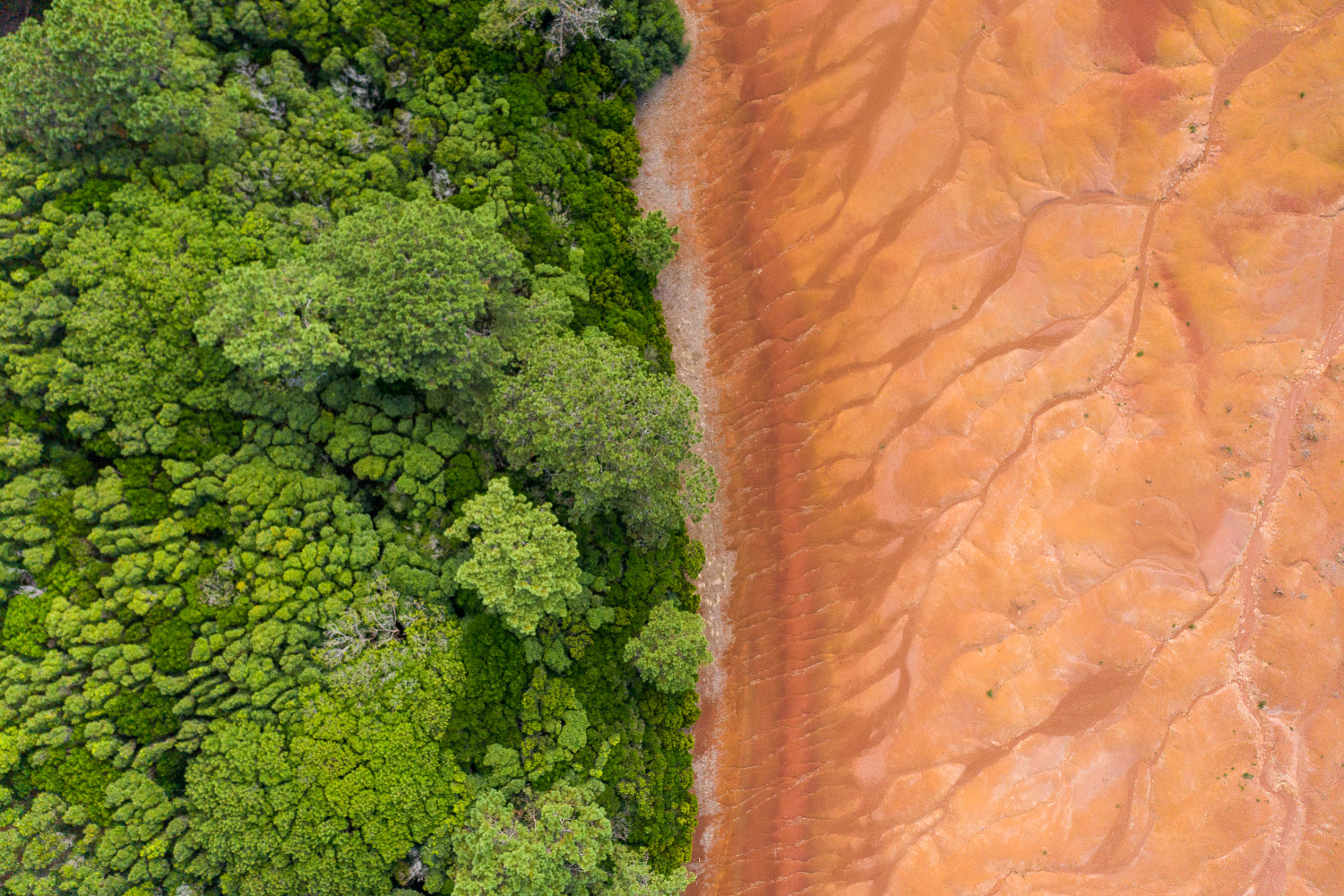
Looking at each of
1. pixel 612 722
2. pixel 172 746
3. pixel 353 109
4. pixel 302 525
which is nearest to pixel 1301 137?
pixel 612 722

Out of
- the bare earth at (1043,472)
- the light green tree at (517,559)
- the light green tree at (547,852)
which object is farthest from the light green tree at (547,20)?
the light green tree at (547,852)

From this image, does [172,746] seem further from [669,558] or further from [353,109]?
[353,109]

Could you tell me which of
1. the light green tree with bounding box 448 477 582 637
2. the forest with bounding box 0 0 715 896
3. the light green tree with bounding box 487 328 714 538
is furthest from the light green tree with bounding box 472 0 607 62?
the light green tree with bounding box 448 477 582 637

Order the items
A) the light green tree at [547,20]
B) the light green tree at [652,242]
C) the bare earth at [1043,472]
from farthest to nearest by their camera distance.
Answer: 1. the light green tree at [652,242]
2. the light green tree at [547,20]
3. the bare earth at [1043,472]

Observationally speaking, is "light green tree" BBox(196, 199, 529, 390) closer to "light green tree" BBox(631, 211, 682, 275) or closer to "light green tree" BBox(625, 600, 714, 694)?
"light green tree" BBox(631, 211, 682, 275)

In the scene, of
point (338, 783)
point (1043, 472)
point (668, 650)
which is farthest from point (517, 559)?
point (1043, 472)

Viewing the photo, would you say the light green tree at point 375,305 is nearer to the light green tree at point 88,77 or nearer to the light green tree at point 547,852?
the light green tree at point 88,77

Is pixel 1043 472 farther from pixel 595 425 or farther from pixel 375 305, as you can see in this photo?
pixel 375 305

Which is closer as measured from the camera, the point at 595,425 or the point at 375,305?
the point at 375,305
